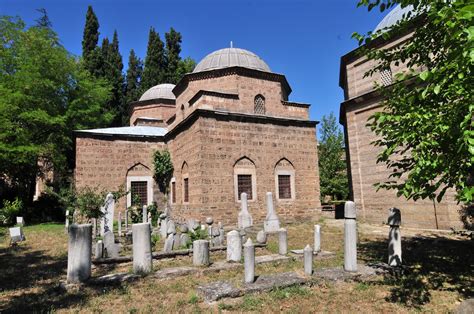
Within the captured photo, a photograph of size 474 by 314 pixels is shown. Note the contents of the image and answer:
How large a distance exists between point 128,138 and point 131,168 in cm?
169

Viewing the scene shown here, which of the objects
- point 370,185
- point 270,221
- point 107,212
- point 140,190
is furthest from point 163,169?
point 370,185

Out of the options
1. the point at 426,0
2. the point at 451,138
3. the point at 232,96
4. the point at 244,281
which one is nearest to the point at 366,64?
the point at 232,96

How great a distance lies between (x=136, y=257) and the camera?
616cm

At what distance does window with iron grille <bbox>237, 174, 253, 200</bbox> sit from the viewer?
1344 centimetres

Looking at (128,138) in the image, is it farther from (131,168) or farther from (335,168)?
(335,168)

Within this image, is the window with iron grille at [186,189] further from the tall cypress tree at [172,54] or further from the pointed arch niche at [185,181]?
the tall cypress tree at [172,54]

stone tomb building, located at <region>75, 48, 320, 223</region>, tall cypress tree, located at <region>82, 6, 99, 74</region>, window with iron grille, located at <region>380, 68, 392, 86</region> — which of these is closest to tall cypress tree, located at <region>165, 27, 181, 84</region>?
tall cypress tree, located at <region>82, 6, 99, 74</region>

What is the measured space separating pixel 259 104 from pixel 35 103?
1391cm

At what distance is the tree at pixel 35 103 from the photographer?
1648 centimetres

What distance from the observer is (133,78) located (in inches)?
1297

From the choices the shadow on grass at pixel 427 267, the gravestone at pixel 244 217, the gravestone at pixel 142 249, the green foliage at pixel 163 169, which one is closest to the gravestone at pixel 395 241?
the shadow on grass at pixel 427 267

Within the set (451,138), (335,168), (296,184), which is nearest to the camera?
(451,138)

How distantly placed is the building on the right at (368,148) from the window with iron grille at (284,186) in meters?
3.19

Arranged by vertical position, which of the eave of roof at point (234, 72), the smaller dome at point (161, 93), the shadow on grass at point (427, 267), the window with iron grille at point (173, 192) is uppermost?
the smaller dome at point (161, 93)
